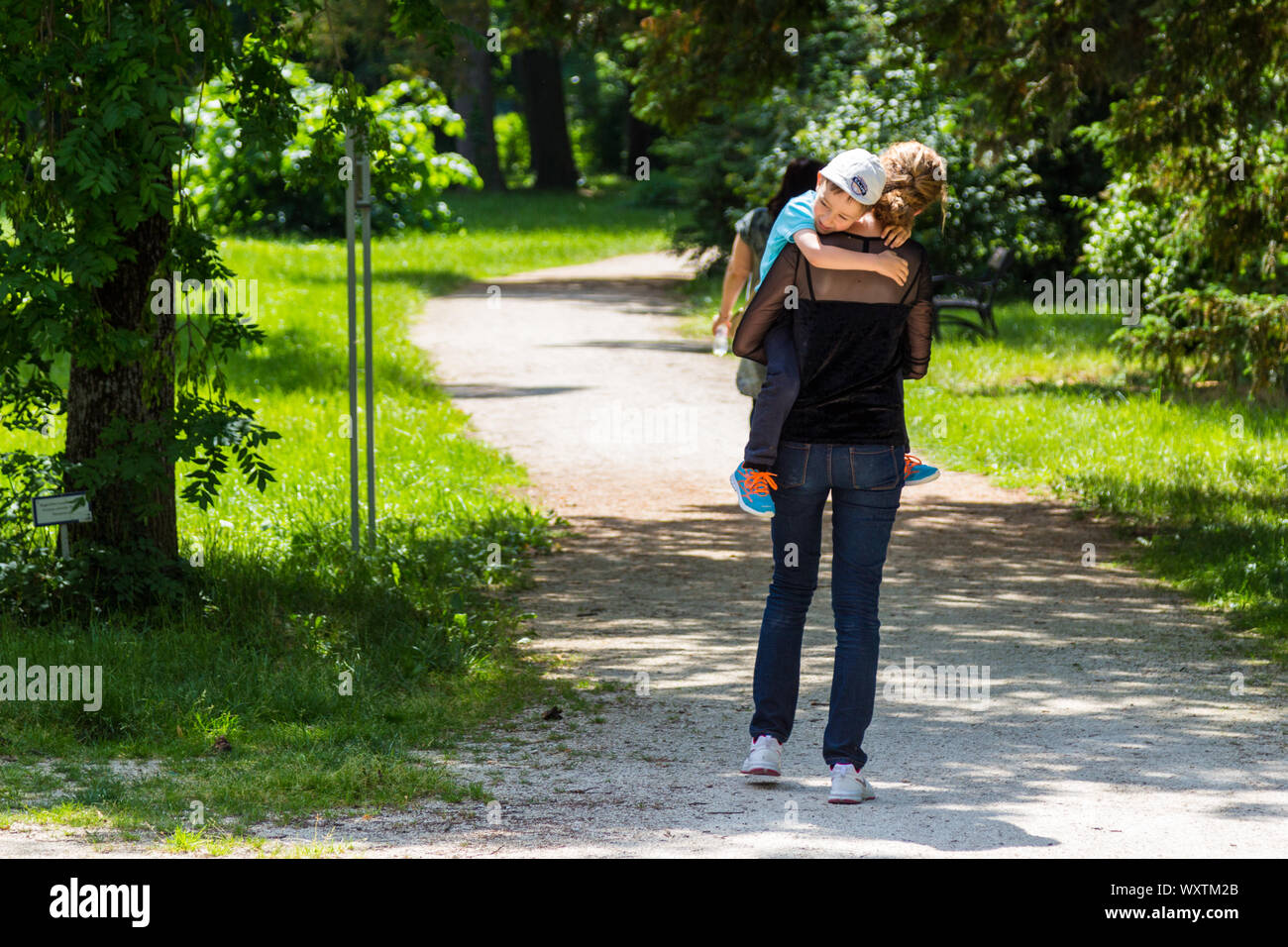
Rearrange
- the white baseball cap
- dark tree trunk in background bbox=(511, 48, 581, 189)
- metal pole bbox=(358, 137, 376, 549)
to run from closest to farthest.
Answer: the white baseball cap, metal pole bbox=(358, 137, 376, 549), dark tree trunk in background bbox=(511, 48, 581, 189)

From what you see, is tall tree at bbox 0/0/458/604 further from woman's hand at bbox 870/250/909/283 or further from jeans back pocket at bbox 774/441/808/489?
woman's hand at bbox 870/250/909/283

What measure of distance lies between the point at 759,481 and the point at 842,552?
358 millimetres

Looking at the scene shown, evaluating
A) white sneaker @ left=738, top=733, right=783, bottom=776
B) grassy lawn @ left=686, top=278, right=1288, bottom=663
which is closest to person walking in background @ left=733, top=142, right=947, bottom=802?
white sneaker @ left=738, top=733, right=783, bottom=776

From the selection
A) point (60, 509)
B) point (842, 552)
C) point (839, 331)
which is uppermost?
point (839, 331)

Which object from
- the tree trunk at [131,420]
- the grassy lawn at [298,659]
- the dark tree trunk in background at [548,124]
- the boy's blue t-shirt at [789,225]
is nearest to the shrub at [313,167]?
the tree trunk at [131,420]

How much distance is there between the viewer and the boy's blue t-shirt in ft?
16.7

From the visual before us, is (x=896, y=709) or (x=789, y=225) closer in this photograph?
(x=789, y=225)

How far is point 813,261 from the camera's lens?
4.98 metres

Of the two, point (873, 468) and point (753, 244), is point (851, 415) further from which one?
point (753, 244)

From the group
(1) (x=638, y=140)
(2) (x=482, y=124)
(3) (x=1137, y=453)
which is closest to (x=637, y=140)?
(1) (x=638, y=140)

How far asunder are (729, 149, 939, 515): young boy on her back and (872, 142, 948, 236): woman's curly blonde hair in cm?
3

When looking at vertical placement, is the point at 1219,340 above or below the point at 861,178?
below

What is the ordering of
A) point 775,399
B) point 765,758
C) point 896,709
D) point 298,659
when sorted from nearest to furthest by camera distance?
point 775,399 < point 765,758 < point 896,709 < point 298,659
